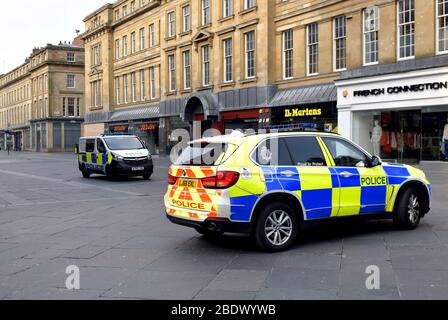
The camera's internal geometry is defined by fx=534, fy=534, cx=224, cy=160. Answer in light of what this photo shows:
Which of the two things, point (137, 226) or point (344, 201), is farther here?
point (137, 226)

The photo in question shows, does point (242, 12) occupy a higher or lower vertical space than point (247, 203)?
higher

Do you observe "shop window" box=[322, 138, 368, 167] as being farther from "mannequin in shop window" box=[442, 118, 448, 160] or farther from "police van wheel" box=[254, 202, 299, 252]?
"mannequin in shop window" box=[442, 118, 448, 160]

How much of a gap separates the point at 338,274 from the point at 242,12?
29.5 metres

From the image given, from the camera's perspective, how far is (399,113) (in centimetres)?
2431

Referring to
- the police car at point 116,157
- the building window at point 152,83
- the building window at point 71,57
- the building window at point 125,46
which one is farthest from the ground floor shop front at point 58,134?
the police car at point 116,157

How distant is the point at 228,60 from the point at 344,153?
92.2ft

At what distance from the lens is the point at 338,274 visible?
5.95 meters

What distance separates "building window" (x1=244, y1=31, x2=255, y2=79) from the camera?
3297 cm

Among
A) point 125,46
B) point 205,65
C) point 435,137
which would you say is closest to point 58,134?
point 125,46

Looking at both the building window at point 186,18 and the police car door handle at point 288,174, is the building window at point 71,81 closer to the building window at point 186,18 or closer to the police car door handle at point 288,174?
the building window at point 186,18
